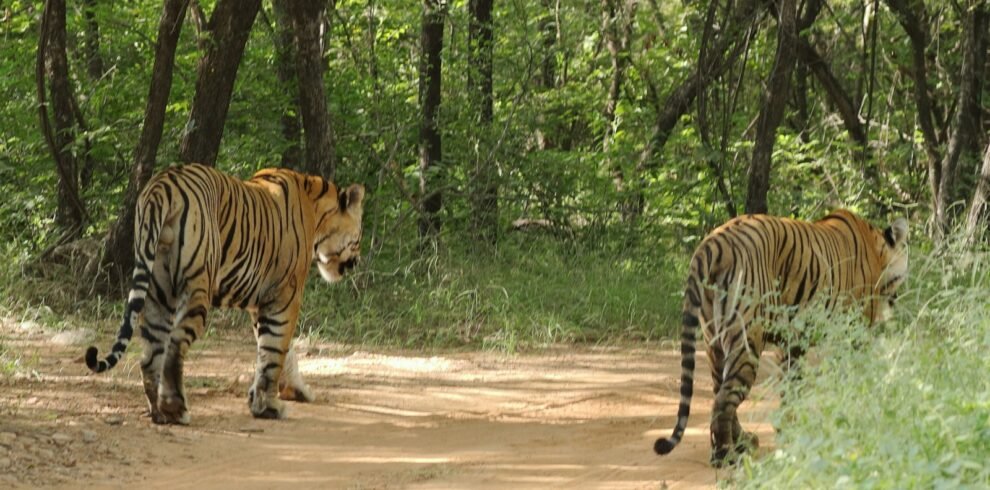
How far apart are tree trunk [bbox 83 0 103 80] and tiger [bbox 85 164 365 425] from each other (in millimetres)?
5747

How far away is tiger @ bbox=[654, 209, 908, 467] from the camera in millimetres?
6926

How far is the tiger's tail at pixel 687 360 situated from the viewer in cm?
657

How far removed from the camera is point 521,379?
32.8 feet

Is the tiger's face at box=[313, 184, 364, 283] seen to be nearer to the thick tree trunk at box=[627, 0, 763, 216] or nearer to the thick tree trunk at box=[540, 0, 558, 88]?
the thick tree trunk at box=[627, 0, 763, 216]

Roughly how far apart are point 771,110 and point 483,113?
4.12 metres

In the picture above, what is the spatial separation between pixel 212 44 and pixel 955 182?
6943 millimetres

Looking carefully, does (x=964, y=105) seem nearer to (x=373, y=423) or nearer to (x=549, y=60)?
(x=549, y=60)

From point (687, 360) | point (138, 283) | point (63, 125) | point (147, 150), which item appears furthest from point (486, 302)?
point (687, 360)

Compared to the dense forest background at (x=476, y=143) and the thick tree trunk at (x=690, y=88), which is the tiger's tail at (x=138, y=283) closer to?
the dense forest background at (x=476, y=143)

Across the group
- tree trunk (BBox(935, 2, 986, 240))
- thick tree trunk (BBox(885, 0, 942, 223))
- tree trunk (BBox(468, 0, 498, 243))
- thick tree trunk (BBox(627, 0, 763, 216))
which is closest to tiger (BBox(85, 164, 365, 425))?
thick tree trunk (BBox(627, 0, 763, 216))

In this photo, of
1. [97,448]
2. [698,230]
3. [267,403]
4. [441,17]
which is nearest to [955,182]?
[698,230]

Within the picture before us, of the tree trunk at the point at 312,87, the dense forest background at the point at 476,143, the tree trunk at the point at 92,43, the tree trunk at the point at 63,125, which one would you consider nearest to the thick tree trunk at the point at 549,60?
the dense forest background at the point at 476,143

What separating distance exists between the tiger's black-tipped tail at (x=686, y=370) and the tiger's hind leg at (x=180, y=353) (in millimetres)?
2820

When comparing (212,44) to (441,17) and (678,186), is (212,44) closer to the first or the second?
(441,17)
